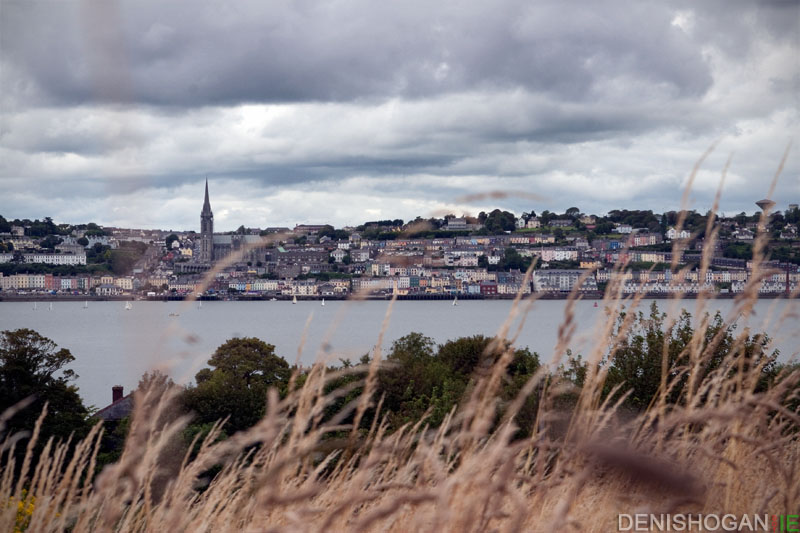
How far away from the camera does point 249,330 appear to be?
195ft

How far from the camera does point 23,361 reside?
15.8 metres

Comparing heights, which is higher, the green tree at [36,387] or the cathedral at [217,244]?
the cathedral at [217,244]

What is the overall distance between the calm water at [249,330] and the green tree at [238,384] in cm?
185

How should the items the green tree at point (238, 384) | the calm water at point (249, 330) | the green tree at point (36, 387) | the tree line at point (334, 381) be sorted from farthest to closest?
the green tree at point (238, 384), the green tree at point (36, 387), the tree line at point (334, 381), the calm water at point (249, 330)

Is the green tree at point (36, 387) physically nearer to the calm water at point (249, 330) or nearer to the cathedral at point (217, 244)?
the calm water at point (249, 330)

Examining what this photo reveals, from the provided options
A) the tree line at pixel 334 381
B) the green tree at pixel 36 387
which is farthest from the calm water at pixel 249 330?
the green tree at pixel 36 387

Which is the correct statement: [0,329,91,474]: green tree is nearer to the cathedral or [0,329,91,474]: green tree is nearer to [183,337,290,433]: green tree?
[183,337,290,433]: green tree

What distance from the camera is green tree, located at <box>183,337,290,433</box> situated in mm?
19234

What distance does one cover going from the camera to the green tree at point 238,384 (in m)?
19.2

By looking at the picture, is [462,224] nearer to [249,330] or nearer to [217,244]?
[249,330]

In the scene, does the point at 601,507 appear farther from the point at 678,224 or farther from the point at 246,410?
the point at 246,410

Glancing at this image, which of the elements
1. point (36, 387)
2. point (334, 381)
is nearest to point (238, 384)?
point (36, 387)

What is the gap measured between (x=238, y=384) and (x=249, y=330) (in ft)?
128

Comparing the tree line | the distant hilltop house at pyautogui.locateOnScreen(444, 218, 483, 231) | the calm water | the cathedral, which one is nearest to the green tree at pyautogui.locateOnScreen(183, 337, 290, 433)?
the tree line
